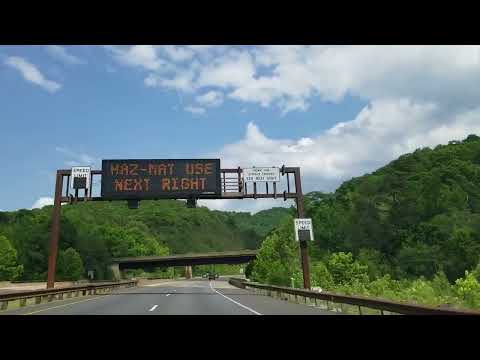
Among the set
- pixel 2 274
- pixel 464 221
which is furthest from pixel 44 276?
pixel 464 221

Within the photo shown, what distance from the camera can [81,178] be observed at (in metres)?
28.0

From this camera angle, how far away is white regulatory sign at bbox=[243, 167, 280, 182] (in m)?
28.5

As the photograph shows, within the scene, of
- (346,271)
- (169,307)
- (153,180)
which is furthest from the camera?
(346,271)

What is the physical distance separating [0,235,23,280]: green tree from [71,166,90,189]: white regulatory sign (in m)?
58.1

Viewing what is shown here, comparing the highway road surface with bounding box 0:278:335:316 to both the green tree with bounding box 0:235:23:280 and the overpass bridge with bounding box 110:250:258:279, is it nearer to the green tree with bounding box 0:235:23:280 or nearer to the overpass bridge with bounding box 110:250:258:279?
the green tree with bounding box 0:235:23:280

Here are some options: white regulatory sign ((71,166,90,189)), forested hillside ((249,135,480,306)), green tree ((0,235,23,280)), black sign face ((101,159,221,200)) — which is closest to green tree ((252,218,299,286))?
forested hillside ((249,135,480,306))

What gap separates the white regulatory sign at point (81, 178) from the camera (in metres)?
27.9

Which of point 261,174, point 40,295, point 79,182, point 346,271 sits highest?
point 261,174

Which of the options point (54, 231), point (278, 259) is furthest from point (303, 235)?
point (278, 259)

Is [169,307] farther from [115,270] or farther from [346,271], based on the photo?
[115,270]

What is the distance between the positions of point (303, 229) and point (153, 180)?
31.6 feet

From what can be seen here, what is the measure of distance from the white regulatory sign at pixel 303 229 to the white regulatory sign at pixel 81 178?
13322 mm
